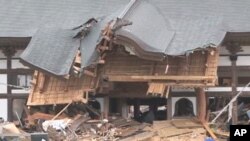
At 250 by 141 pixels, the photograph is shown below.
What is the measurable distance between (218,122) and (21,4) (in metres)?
7.09

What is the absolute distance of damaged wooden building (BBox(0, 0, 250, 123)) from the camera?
14.5m

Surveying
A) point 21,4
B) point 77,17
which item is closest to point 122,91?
point 77,17

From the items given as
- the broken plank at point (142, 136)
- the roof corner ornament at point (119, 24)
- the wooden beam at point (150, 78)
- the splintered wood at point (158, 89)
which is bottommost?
the broken plank at point (142, 136)

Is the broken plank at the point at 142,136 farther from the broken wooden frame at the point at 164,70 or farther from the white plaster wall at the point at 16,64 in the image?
the white plaster wall at the point at 16,64

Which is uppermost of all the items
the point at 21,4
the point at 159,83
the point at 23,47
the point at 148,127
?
the point at 21,4

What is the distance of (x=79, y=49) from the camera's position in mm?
14992

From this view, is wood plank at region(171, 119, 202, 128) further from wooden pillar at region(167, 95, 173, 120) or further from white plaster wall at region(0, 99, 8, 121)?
white plaster wall at region(0, 99, 8, 121)

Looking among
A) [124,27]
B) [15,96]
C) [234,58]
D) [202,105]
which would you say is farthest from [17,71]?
[234,58]

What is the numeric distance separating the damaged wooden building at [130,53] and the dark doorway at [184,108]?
0.09ft

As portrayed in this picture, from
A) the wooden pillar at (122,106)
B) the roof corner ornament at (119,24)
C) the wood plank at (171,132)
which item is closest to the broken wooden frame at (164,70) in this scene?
the wood plank at (171,132)

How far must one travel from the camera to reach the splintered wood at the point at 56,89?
50.1 ft

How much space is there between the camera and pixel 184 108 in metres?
16.1

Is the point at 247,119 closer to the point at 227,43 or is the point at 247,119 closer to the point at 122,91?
the point at 227,43

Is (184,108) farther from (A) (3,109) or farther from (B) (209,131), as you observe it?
(A) (3,109)
